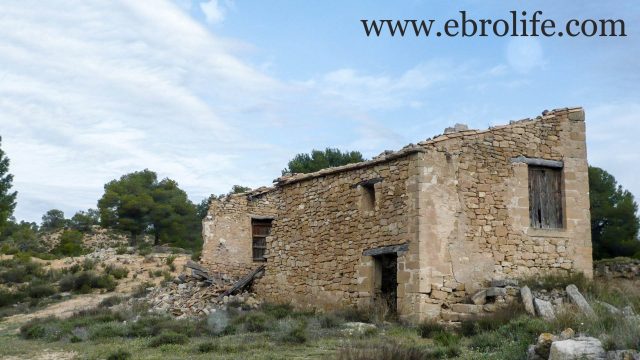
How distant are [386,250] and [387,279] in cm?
170

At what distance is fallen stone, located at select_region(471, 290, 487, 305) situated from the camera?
45.4ft

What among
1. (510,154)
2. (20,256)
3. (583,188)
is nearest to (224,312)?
(510,154)

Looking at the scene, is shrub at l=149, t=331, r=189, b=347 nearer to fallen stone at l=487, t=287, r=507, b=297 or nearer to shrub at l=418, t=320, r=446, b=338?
shrub at l=418, t=320, r=446, b=338

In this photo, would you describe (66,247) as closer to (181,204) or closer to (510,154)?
(181,204)

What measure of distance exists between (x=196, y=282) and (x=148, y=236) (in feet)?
70.3

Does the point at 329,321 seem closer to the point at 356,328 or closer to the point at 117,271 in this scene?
the point at 356,328

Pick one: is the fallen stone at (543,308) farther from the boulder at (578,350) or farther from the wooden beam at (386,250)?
the boulder at (578,350)

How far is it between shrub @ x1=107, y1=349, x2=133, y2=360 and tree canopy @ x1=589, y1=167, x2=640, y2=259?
22001 mm

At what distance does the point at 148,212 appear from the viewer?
40562mm

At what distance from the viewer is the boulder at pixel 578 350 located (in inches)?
289

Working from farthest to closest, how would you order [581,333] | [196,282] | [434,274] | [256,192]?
[256,192], [196,282], [434,274], [581,333]

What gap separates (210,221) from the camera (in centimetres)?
2195

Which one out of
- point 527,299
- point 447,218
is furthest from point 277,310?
point 527,299

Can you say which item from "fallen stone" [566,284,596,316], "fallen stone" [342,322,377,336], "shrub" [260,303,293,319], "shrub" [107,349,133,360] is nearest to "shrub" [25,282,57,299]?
"shrub" [260,303,293,319]
